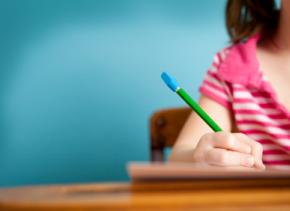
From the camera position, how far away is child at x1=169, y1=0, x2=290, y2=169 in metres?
0.75

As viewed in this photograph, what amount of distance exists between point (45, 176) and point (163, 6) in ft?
1.33

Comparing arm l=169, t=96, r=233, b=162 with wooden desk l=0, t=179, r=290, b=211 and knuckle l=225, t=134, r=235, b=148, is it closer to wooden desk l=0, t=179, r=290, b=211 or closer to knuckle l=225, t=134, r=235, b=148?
knuckle l=225, t=134, r=235, b=148

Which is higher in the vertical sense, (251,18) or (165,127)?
(251,18)

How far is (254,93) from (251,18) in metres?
0.16

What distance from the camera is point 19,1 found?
942 mm

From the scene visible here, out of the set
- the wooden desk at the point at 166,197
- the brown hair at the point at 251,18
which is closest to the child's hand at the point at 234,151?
the wooden desk at the point at 166,197

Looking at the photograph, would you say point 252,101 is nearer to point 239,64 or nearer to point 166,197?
point 239,64

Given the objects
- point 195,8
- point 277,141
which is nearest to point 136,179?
point 277,141

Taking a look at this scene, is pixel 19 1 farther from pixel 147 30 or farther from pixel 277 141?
pixel 277 141

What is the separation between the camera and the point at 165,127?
32.2 inches

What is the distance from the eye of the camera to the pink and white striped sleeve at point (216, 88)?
0.79 metres

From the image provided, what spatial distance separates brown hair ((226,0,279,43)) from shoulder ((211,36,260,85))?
0.12ft

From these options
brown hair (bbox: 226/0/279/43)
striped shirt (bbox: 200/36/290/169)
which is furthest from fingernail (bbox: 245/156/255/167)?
brown hair (bbox: 226/0/279/43)

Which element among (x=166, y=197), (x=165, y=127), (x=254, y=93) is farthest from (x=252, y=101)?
(x=166, y=197)
